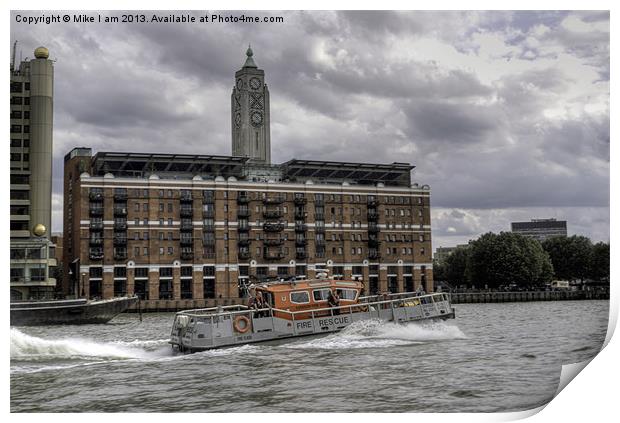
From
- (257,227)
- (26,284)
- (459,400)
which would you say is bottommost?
(459,400)

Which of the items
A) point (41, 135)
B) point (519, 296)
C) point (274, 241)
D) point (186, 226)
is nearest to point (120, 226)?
point (186, 226)

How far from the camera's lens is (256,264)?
2351 inches

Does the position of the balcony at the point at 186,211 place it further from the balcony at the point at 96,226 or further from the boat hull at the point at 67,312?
the boat hull at the point at 67,312

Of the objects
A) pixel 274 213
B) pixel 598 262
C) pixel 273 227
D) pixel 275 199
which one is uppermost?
pixel 275 199

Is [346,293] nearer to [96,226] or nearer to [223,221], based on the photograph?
[223,221]

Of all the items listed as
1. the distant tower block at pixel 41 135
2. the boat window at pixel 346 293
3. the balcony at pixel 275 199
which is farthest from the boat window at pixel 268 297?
the balcony at pixel 275 199

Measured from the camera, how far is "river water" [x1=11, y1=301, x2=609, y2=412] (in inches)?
599

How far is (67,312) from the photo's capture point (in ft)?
135

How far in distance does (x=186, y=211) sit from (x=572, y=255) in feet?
133

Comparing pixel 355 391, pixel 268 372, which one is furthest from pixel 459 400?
pixel 268 372

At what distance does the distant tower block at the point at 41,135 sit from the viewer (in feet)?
84.8

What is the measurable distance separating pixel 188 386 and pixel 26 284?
10570mm

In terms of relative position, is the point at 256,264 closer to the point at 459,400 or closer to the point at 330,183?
the point at 330,183

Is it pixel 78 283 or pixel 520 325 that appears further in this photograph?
pixel 78 283
